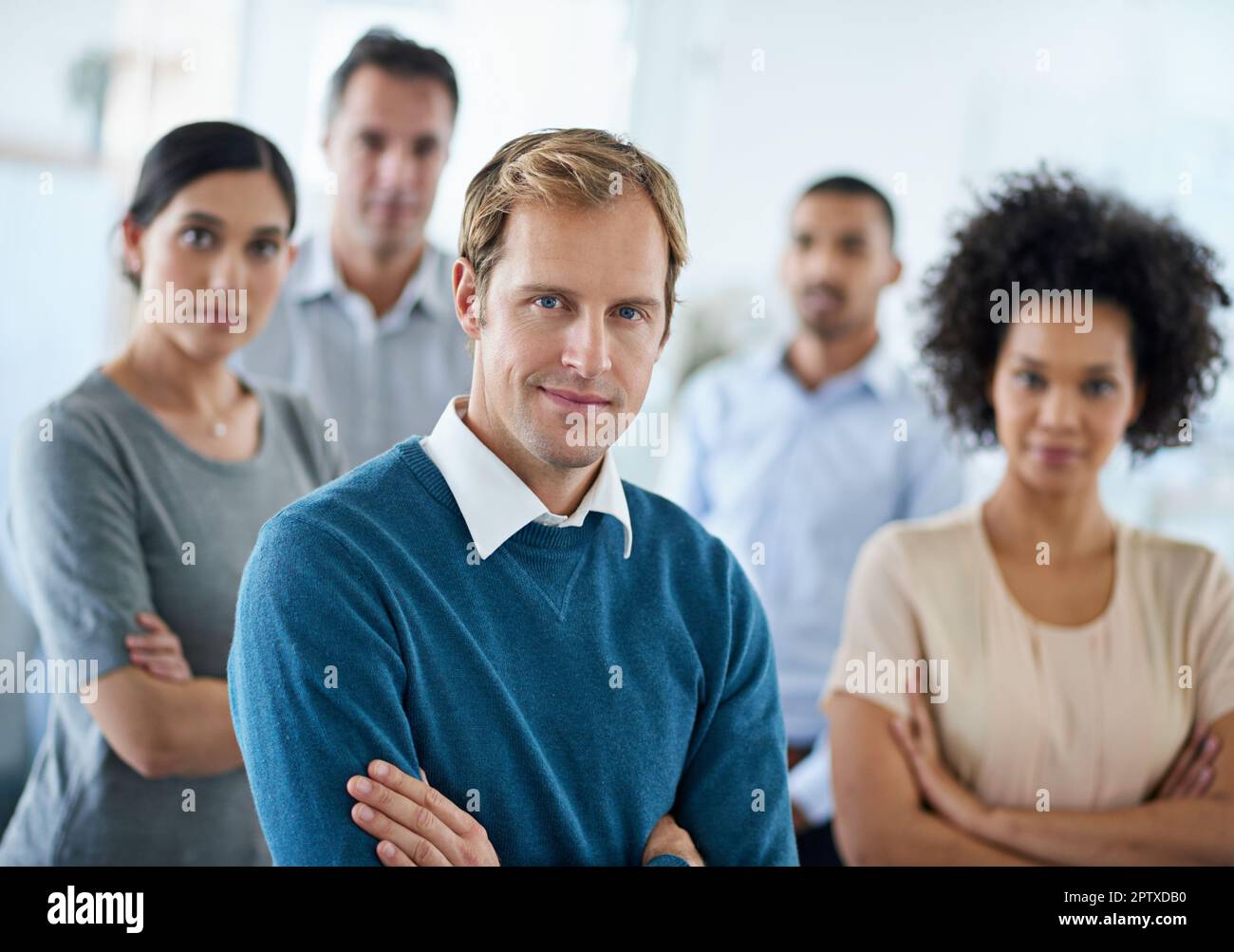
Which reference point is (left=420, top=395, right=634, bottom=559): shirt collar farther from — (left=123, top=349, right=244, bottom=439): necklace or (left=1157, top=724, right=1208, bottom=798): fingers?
(left=1157, top=724, right=1208, bottom=798): fingers

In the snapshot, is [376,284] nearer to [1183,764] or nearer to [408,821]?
[408,821]

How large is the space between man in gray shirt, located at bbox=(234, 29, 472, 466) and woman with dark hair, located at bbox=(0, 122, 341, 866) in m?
0.32

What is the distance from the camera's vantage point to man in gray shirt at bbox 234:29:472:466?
2.11 metres

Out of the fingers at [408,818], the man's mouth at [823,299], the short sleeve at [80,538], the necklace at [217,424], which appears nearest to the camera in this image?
the fingers at [408,818]

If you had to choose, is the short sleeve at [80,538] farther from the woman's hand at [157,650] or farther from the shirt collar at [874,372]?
the shirt collar at [874,372]

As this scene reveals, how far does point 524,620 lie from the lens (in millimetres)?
1304

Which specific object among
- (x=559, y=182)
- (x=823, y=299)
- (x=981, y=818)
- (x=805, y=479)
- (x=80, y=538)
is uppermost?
(x=823, y=299)

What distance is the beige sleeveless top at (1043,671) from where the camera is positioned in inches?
69.5

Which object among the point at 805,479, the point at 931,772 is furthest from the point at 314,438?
the point at 805,479

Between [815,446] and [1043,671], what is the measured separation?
1.07 m

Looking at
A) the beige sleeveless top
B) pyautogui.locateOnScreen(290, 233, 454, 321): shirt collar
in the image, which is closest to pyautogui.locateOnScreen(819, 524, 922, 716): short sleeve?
the beige sleeveless top

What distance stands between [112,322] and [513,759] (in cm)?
185

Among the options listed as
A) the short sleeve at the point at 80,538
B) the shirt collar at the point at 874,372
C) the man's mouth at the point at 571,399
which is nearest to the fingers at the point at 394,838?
the man's mouth at the point at 571,399
